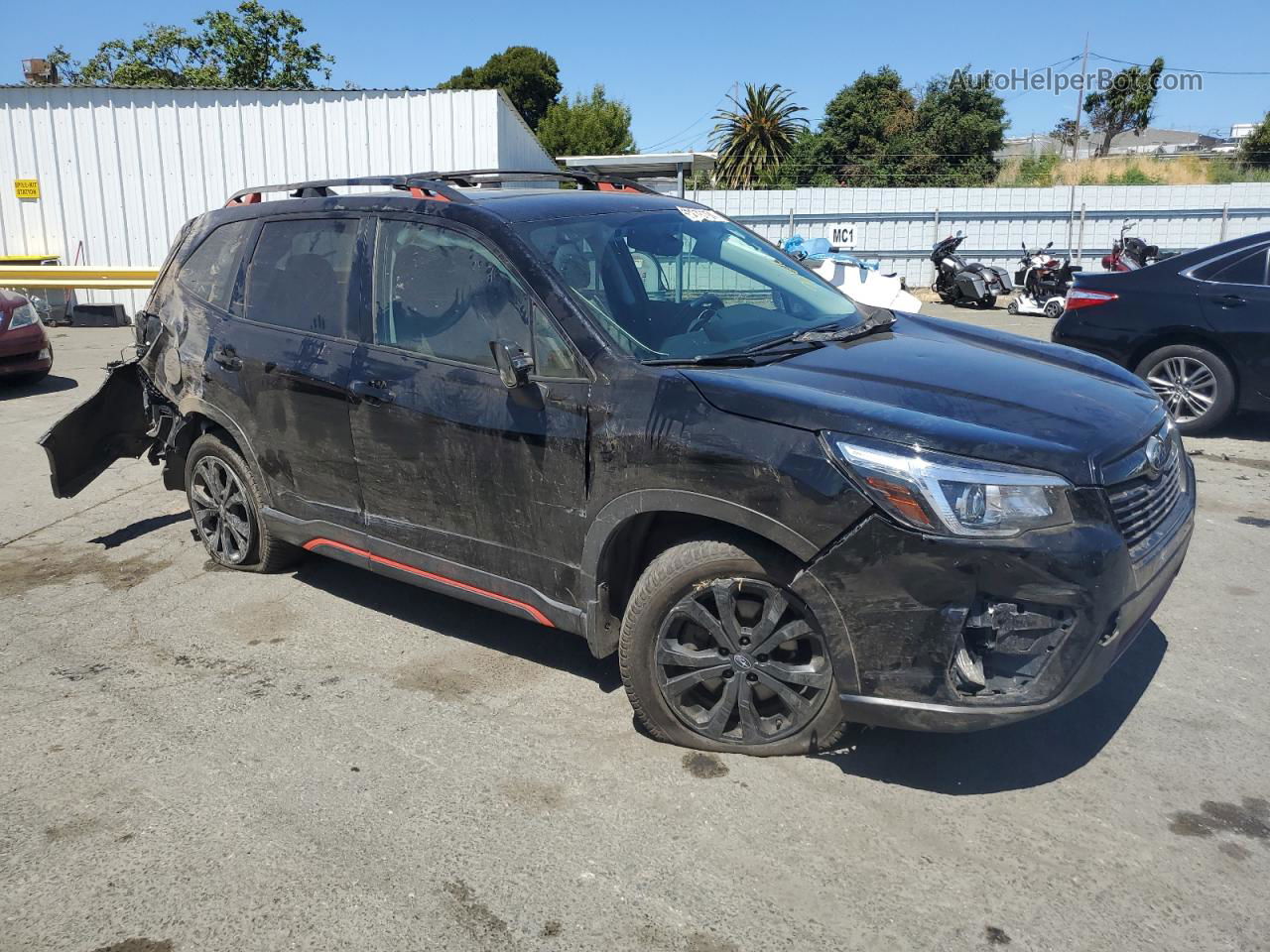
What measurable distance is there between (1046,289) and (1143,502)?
53.8 ft

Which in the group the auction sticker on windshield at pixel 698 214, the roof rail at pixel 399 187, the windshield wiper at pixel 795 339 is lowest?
the windshield wiper at pixel 795 339

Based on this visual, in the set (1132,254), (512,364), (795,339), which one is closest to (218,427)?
(512,364)

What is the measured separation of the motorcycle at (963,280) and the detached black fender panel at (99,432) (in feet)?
55.5

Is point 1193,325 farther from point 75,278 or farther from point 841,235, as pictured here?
point 841,235

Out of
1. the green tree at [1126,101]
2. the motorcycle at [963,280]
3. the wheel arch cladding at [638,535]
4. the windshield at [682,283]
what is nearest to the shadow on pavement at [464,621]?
the wheel arch cladding at [638,535]

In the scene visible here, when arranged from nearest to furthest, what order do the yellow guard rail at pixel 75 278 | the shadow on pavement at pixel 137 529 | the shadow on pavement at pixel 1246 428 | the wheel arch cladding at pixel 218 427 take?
the wheel arch cladding at pixel 218 427 → the shadow on pavement at pixel 137 529 → the shadow on pavement at pixel 1246 428 → the yellow guard rail at pixel 75 278

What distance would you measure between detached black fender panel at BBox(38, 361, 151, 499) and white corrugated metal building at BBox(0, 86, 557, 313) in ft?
35.8

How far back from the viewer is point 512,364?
3.55m

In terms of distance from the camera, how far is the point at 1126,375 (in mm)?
4023

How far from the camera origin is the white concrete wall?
22.2 metres

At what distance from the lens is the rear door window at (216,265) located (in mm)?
4953

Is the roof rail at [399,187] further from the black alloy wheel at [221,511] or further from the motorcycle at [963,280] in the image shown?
→ the motorcycle at [963,280]

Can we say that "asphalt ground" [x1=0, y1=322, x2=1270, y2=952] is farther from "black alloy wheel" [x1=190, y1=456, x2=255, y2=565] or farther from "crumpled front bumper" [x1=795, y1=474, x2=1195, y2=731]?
"black alloy wheel" [x1=190, y1=456, x2=255, y2=565]

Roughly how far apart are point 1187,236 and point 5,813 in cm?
2456
